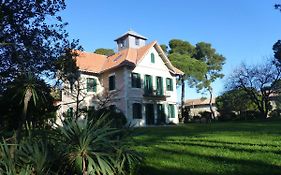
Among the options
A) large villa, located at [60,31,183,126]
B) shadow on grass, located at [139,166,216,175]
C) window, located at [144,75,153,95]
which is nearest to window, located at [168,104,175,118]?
large villa, located at [60,31,183,126]

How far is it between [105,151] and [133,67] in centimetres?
2645

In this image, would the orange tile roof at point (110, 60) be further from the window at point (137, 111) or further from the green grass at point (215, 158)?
the green grass at point (215, 158)

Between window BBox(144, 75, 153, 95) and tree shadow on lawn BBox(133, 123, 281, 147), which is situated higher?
window BBox(144, 75, 153, 95)

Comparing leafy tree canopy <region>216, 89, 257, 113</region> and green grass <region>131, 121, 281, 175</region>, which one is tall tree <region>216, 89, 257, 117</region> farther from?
green grass <region>131, 121, 281, 175</region>

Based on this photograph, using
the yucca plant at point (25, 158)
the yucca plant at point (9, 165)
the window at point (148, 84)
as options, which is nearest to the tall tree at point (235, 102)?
the window at point (148, 84)

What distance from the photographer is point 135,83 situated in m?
34.7

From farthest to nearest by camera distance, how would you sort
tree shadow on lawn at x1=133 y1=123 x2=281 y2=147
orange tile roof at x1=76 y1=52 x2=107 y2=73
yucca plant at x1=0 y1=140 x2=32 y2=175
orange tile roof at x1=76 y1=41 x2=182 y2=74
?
orange tile roof at x1=76 y1=52 x2=107 y2=73 < orange tile roof at x1=76 y1=41 x2=182 y2=74 < tree shadow on lawn at x1=133 y1=123 x2=281 y2=147 < yucca plant at x1=0 y1=140 x2=32 y2=175

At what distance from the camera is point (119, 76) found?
3438 centimetres

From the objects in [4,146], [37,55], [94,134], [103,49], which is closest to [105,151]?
[94,134]

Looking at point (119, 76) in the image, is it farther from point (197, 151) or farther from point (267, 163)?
point (267, 163)

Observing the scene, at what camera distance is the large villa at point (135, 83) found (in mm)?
33875

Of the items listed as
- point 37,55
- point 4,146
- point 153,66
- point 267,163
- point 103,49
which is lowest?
point 267,163

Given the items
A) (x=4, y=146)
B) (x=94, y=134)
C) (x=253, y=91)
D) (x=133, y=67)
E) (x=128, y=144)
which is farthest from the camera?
(x=253, y=91)

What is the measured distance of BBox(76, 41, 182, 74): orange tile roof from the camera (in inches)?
1364
